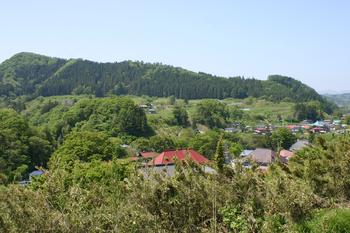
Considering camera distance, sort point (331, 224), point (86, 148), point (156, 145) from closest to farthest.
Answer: point (331, 224)
point (86, 148)
point (156, 145)

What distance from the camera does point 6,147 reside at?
53.3 meters

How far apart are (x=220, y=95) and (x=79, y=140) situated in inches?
5365

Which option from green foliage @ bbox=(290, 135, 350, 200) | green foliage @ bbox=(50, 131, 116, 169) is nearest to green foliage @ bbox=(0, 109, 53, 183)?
green foliage @ bbox=(50, 131, 116, 169)

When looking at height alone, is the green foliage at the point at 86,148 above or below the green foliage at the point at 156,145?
above

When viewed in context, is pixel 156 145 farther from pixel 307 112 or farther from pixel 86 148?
pixel 307 112

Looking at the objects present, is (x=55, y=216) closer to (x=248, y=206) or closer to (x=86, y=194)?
(x=86, y=194)

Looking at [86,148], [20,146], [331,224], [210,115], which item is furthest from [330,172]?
[210,115]

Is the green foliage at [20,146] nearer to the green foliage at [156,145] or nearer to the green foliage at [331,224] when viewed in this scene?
the green foliage at [156,145]

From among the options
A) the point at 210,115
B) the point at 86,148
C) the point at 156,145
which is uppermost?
the point at 86,148

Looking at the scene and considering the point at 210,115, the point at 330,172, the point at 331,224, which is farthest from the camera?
the point at 210,115

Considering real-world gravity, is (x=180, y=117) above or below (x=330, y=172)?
below

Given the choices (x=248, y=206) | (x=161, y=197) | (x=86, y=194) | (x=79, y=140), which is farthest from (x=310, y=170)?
(x=79, y=140)

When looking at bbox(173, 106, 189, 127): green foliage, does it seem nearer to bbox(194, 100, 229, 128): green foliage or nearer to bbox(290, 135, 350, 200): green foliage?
bbox(194, 100, 229, 128): green foliage

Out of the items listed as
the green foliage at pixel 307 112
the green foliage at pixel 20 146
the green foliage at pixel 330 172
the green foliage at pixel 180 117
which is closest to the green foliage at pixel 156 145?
the green foliage at pixel 20 146
